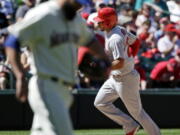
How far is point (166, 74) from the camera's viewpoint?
14.4 m

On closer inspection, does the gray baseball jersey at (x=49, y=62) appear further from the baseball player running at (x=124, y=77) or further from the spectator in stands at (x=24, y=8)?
the spectator in stands at (x=24, y=8)

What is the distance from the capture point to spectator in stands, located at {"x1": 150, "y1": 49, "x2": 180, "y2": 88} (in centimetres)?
1429

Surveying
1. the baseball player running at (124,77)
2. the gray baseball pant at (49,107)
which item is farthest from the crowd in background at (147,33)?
the gray baseball pant at (49,107)

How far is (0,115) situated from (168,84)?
4244 mm

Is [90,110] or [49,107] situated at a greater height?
[49,107]

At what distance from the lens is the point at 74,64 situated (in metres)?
5.96

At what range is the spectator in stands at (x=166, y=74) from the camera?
14289 millimetres

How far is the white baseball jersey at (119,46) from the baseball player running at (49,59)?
10.1 feet

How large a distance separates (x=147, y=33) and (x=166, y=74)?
1.82 m

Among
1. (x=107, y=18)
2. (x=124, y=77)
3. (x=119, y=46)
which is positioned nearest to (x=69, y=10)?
(x=119, y=46)

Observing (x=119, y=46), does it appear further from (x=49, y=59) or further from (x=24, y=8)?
(x=24, y=8)

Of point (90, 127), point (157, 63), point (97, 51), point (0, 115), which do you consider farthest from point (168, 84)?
point (97, 51)

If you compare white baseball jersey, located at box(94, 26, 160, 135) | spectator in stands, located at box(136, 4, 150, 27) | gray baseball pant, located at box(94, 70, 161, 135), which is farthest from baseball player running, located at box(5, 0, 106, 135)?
spectator in stands, located at box(136, 4, 150, 27)

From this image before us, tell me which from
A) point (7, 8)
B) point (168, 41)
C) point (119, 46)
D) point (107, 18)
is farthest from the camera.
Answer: point (168, 41)
